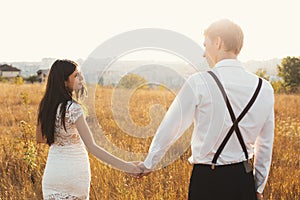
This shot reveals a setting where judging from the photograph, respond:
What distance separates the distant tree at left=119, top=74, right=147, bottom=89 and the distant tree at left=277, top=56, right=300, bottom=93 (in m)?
31.5

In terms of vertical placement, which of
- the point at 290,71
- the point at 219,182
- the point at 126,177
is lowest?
the point at 126,177

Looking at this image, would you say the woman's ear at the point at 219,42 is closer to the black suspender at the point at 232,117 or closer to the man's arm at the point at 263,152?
the black suspender at the point at 232,117

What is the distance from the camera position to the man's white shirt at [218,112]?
6.96 ft

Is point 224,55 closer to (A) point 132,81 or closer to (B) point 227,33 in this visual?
(B) point 227,33

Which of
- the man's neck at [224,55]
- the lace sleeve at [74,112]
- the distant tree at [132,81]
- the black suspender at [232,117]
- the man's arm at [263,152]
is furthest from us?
the distant tree at [132,81]

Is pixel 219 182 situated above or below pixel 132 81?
below

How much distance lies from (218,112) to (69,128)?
3.32ft

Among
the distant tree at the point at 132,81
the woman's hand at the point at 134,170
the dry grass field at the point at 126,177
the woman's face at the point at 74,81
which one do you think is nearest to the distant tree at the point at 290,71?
the dry grass field at the point at 126,177

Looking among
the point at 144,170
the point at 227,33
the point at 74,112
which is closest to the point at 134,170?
the point at 144,170

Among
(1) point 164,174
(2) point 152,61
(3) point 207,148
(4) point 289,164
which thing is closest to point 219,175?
(3) point 207,148

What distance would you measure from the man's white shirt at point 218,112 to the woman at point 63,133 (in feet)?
2.04

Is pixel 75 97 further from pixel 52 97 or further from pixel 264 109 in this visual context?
pixel 264 109

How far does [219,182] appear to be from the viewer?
228 cm

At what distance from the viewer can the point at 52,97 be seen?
265 centimetres
